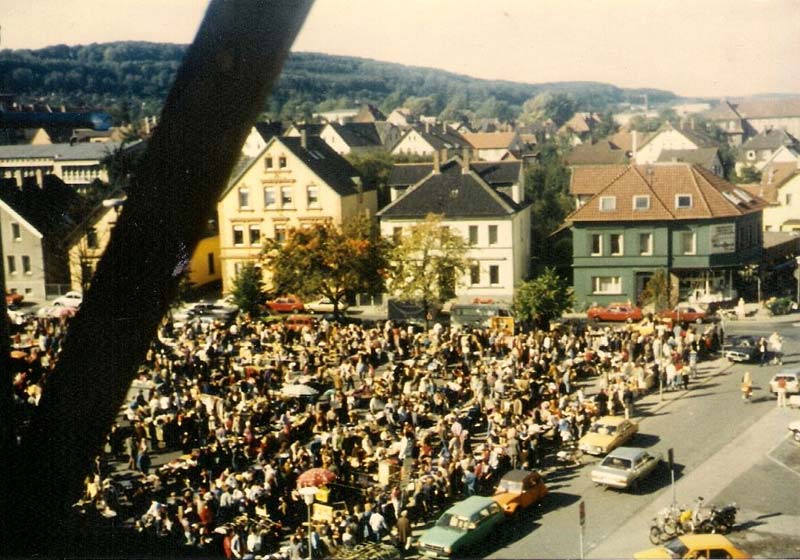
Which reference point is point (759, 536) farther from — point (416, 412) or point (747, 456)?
point (416, 412)

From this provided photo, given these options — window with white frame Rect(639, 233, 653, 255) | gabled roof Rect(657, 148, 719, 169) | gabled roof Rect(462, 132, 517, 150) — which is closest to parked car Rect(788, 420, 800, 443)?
window with white frame Rect(639, 233, 653, 255)

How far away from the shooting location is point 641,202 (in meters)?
29.8

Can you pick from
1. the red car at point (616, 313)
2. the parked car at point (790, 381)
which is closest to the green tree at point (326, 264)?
the red car at point (616, 313)

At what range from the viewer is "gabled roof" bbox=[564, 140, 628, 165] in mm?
62281

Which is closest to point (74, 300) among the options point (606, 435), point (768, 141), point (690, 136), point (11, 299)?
point (11, 299)

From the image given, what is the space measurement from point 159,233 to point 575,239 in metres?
29.7

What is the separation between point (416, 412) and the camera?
53.0 ft

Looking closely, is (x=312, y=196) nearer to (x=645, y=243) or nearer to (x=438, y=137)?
(x=645, y=243)

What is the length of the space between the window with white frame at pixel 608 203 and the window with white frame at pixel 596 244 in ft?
3.14

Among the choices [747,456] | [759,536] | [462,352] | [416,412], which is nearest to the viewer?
[759,536]

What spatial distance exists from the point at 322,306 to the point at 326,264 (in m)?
3.17

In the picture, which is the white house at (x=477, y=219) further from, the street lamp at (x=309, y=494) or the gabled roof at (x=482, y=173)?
the street lamp at (x=309, y=494)

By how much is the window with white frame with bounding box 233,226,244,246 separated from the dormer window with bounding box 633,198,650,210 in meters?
14.8

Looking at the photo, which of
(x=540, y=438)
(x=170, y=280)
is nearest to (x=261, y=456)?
(x=540, y=438)
